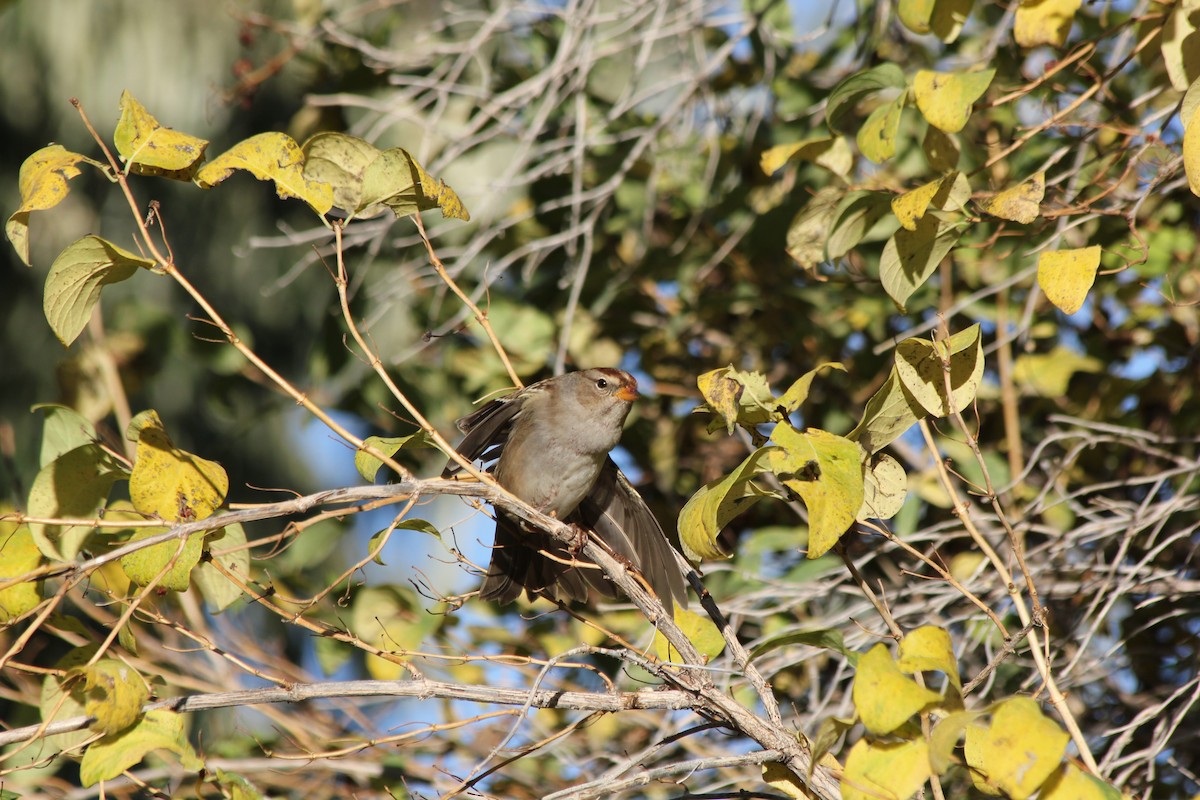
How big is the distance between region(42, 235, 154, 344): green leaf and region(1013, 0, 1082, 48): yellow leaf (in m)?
2.00

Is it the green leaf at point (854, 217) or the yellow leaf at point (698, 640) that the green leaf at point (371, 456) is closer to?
the yellow leaf at point (698, 640)

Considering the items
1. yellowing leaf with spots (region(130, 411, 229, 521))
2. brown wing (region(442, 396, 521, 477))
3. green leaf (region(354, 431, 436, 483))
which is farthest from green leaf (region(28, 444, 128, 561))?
brown wing (region(442, 396, 521, 477))

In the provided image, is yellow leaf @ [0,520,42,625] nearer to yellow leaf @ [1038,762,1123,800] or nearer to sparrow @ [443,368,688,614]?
sparrow @ [443,368,688,614]

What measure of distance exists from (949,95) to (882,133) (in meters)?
0.17

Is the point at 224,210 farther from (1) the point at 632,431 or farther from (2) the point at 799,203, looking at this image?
(2) the point at 799,203

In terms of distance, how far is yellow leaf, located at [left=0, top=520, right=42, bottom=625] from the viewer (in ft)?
7.48

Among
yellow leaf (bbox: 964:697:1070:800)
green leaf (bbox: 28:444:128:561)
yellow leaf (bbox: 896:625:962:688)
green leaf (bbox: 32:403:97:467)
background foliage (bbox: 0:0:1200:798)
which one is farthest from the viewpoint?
background foliage (bbox: 0:0:1200:798)

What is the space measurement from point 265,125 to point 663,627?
5.05 m

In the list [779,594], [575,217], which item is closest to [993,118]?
[575,217]

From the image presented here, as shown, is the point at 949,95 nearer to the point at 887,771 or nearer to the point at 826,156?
the point at 826,156

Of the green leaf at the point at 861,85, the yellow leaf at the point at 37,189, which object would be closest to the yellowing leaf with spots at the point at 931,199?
the green leaf at the point at 861,85

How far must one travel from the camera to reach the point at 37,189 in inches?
77.9

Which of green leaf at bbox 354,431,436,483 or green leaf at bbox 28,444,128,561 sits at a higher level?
green leaf at bbox 354,431,436,483

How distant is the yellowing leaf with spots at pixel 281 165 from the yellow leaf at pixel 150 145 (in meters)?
0.08
